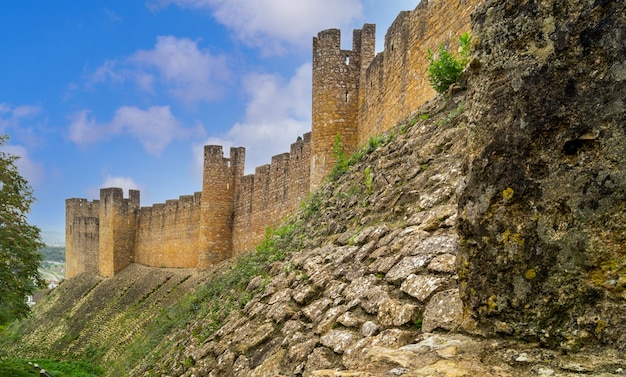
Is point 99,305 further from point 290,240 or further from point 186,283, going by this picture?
point 290,240

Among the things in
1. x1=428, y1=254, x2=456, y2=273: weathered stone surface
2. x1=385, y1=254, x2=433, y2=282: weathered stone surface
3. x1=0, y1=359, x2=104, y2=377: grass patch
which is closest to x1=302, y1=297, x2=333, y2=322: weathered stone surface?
x1=385, y1=254, x2=433, y2=282: weathered stone surface

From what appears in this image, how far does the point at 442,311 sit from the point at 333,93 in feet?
42.2

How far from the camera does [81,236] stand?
135ft

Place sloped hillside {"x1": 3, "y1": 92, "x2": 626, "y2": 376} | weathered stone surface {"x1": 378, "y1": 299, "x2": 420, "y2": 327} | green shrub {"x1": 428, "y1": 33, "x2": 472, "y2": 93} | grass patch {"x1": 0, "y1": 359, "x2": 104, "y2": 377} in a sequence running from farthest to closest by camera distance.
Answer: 1. grass patch {"x1": 0, "y1": 359, "x2": 104, "y2": 377}
2. green shrub {"x1": 428, "y1": 33, "x2": 472, "y2": 93}
3. weathered stone surface {"x1": 378, "y1": 299, "x2": 420, "y2": 327}
4. sloped hillside {"x1": 3, "y1": 92, "x2": 626, "y2": 376}

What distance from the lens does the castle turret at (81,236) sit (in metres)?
39.9

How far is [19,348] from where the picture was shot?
87.1 ft

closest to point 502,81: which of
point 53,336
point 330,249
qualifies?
point 330,249

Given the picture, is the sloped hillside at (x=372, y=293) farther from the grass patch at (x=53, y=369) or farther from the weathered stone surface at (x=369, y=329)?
the grass patch at (x=53, y=369)

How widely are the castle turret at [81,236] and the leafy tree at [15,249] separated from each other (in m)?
25.8

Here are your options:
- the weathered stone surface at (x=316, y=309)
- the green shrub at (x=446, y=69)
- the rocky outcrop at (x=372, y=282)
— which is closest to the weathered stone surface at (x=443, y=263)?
the rocky outcrop at (x=372, y=282)

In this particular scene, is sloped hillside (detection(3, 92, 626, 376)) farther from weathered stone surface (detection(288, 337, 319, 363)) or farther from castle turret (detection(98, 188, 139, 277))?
castle turret (detection(98, 188, 139, 277))

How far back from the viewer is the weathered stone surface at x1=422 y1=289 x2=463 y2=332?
330cm

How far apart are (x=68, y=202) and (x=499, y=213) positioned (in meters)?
46.8

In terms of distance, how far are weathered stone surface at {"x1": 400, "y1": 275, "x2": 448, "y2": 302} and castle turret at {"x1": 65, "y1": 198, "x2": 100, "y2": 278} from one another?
124ft
